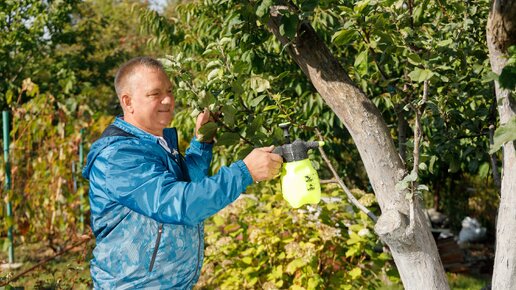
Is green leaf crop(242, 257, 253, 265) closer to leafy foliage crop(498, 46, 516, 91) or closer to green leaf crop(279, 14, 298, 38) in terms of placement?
green leaf crop(279, 14, 298, 38)

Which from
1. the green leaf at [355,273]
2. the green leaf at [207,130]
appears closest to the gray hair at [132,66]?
the green leaf at [207,130]

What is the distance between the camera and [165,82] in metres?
2.64

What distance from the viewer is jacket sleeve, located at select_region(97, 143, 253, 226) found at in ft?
7.23

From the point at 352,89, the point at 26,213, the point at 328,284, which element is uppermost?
the point at 352,89

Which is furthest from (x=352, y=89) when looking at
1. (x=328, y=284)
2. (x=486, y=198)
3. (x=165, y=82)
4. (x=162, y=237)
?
(x=486, y=198)

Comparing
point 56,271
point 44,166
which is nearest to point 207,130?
point 56,271

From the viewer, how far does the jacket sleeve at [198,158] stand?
9.72ft

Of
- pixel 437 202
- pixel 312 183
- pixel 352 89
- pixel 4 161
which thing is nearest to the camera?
pixel 312 183

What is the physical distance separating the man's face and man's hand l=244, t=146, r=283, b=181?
53 centimetres

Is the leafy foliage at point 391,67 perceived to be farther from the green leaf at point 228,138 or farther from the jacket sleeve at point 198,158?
the jacket sleeve at point 198,158

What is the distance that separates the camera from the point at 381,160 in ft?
8.36

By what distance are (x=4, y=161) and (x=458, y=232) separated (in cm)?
614

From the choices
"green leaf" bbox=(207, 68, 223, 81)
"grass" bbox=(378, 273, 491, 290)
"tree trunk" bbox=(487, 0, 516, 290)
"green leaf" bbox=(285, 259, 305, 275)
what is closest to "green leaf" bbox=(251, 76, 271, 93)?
"green leaf" bbox=(207, 68, 223, 81)

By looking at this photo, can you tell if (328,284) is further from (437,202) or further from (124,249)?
(437,202)
